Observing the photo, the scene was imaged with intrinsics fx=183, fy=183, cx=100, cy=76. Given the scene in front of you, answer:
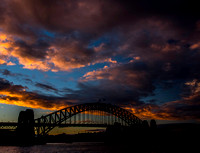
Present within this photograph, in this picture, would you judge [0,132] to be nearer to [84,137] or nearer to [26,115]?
[26,115]

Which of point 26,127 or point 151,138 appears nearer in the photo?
point 26,127

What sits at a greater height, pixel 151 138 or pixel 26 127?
pixel 26 127

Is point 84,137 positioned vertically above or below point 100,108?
below

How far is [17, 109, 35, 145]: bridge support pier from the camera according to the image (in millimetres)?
75531

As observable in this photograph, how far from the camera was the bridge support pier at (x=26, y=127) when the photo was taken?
7553 cm

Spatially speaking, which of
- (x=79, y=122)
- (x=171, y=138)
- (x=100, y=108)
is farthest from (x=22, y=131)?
(x=171, y=138)

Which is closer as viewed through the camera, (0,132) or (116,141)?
(0,132)

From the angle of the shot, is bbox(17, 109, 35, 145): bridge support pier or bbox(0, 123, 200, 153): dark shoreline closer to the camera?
bbox(17, 109, 35, 145): bridge support pier

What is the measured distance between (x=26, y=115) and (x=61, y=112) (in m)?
18.1

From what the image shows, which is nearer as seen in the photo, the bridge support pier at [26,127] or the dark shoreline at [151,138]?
the bridge support pier at [26,127]

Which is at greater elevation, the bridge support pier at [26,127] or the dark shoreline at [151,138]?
the bridge support pier at [26,127]

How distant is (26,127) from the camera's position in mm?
77688

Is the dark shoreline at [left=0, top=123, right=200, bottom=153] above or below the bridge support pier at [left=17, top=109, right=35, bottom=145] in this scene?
below

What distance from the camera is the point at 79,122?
9875 cm
